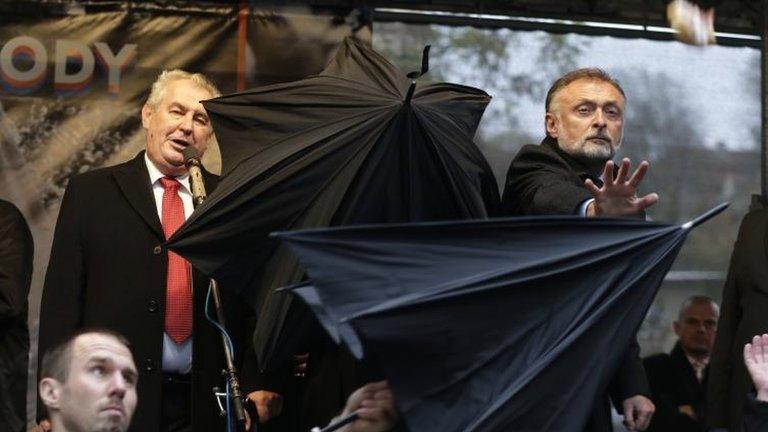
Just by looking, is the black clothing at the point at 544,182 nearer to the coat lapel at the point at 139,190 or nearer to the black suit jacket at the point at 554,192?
the black suit jacket at the point at 554,192

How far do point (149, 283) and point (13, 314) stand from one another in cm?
95

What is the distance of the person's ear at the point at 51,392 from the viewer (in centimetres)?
507

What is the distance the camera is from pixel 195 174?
5.88 metres

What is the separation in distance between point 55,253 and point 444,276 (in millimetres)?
2203

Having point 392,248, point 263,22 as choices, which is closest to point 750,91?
point 263,22

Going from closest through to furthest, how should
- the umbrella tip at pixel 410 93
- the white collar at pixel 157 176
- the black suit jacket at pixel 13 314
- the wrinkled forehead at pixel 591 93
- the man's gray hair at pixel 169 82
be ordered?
the umbrella tip at pixel 410 93
the wrinkled forehead at pixel 591 93
the white collar at pixel 157 176
the man's gray hair at pixel 169 82
the black suit jacket at pixel 13 314

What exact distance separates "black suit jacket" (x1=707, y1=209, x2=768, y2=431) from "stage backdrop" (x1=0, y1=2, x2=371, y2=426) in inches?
91.2

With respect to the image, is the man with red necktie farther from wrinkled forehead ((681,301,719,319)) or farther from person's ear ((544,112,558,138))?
wrinkled forehead ((681,301,719,319))

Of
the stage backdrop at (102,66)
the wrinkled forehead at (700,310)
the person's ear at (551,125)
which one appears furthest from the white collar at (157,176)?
the wrinkled forehead at (700,310)

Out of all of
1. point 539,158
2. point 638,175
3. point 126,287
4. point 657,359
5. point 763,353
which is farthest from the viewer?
point 657,359

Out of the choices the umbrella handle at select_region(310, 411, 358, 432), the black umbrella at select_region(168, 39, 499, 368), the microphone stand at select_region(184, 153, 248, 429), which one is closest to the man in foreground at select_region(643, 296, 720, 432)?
the microphone stand at select_region(184, 153, 248, 429)

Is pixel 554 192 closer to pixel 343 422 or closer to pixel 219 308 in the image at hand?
pixel 219 308

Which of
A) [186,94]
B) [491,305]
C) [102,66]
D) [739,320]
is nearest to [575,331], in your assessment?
[491,305]

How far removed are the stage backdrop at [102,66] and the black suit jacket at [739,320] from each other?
91.2 inches
